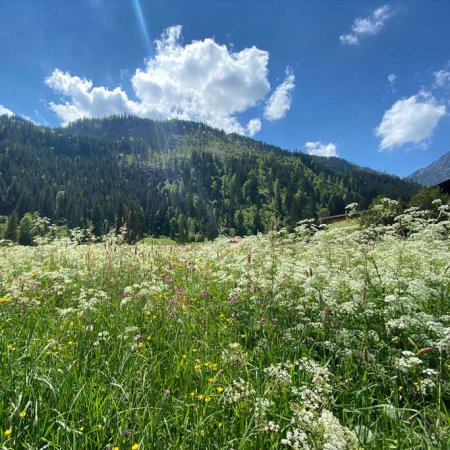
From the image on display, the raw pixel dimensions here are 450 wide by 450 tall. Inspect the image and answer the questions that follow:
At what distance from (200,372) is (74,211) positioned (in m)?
179

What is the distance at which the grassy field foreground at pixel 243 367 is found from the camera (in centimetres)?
251

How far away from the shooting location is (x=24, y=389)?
274 cm

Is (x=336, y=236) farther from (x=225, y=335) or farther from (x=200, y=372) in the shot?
(x=200, y=372)

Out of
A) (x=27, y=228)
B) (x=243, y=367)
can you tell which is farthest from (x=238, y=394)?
(x=27, y=228)

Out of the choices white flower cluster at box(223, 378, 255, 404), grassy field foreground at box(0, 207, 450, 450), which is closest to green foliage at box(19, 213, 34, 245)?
grassy field foreground at box(0, 207, 450, 450)

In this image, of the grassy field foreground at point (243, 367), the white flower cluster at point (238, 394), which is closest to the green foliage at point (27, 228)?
the grassy field foreground at point (243, 367)

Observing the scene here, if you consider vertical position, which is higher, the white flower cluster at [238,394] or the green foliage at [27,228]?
the green foliage at [27,228]

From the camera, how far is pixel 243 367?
3529 mm

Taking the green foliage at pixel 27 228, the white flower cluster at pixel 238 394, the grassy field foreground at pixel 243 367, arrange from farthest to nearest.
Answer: the green foliage at pixel 27 228 < the white flower cluster at pixel 238 394 < the grassy field foreground at pixel 243 367

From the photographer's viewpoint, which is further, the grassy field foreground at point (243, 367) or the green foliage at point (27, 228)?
the green foliage at point (27, 228)

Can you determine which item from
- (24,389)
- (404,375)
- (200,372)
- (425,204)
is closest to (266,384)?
(200,372)

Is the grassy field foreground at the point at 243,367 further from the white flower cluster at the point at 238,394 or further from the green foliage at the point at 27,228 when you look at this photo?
the green foliage at the point at 27,228

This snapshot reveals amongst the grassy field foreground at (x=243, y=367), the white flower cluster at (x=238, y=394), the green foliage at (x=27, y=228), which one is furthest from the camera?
the green foliage at (x=27, y=228)

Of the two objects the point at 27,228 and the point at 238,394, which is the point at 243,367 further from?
the point at 27,228
